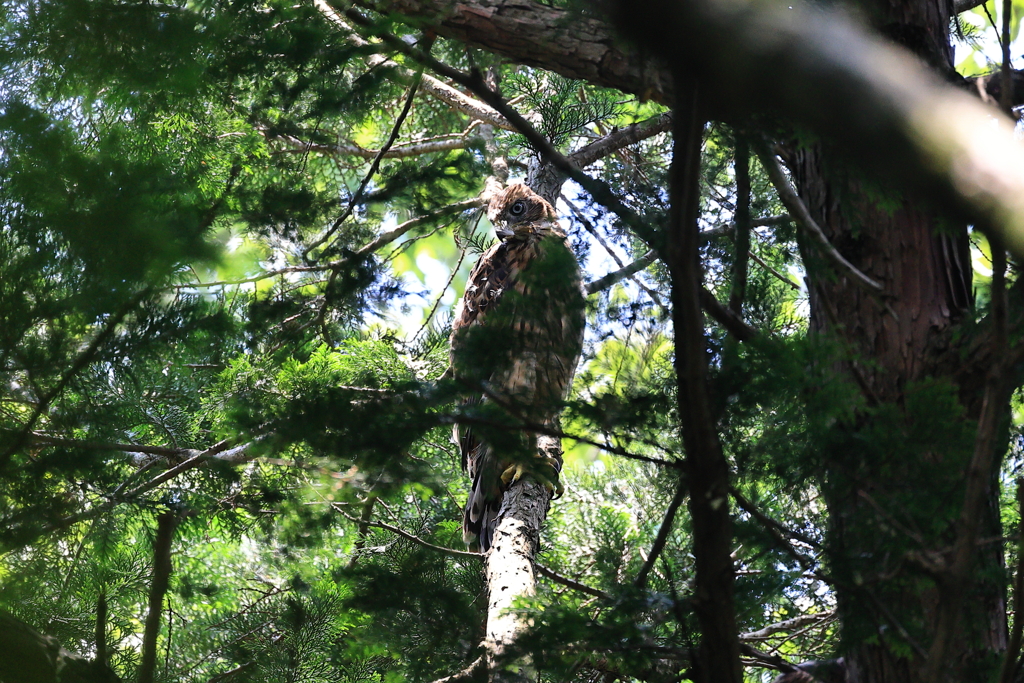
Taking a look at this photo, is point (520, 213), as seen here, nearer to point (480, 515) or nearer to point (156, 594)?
point (480, 515)

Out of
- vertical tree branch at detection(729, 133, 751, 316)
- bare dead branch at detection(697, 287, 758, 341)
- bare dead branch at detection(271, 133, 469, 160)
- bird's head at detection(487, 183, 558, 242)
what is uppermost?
bare dead branch at detection(271, 133, 469, 160)

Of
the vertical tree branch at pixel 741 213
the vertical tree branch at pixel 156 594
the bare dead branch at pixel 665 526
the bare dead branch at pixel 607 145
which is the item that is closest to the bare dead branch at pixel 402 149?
the bare dead branch at pixel 607 145

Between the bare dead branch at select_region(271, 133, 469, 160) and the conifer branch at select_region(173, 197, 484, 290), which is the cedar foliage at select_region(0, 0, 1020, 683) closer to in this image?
the conifer branch at select_region(173, 197, 484, 290)

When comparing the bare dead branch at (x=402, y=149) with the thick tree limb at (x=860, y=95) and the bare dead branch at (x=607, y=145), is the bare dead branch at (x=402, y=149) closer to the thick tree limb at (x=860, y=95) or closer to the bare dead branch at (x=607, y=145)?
the bare dead branch at (x=607, y=145)

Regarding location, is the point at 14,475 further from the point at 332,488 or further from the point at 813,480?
the point at 813,480

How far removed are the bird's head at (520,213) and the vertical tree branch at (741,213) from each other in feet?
9.05

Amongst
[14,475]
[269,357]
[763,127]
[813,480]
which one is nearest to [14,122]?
[14,475]

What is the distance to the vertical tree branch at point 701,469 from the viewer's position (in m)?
1.05

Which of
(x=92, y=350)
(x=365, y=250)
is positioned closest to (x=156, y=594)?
(x=92, y=350)

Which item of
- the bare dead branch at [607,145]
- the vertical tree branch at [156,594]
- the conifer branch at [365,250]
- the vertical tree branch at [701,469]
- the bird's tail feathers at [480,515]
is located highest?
the bare dead branch at [607,145]

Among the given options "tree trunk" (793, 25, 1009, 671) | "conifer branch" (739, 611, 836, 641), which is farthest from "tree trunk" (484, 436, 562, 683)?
"tree trunk" (793, 25, 1009, 671)

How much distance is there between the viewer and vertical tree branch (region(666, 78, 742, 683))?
1053mm

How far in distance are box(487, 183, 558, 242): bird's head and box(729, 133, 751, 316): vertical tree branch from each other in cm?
276

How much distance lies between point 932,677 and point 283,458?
9.02 ft
